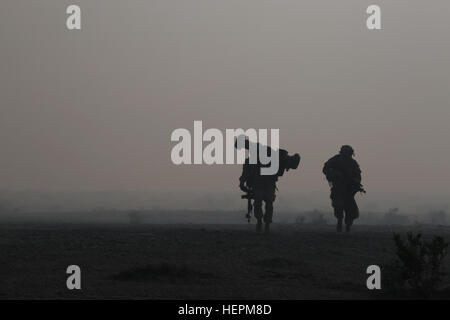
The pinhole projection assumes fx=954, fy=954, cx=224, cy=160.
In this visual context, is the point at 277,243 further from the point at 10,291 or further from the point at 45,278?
the point at 10,291

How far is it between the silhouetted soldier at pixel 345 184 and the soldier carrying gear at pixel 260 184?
163cm

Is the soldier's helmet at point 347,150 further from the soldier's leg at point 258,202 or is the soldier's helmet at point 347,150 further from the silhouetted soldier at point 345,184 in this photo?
the soldier's leg at point 258,202

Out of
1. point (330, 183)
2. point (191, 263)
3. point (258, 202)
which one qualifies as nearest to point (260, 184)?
point (258, 202)

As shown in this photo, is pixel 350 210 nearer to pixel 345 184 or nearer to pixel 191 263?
pixel 345 184

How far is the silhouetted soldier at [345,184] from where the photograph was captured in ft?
114

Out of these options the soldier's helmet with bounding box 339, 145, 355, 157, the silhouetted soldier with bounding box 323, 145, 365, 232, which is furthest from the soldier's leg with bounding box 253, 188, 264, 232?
the soldier's helmet with bounding box 339, 145, 355, 157

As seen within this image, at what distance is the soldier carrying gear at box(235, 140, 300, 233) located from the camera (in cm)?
3359

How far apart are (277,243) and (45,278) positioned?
957 cm

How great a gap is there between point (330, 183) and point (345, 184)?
0.59 m

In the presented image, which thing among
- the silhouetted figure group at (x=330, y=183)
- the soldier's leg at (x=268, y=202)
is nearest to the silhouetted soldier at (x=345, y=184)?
the silhouetted figure group at (x=330, y=183)

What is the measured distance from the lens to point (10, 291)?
20.0m
